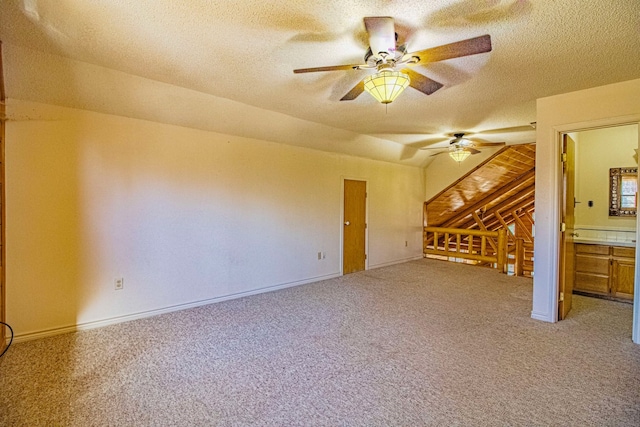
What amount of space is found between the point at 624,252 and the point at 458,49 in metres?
4.01

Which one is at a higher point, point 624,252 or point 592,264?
point 624,252

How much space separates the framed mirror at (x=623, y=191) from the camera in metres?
4.29

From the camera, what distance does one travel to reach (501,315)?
356 centimetres

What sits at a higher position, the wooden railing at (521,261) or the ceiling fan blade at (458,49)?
the ceiling fan blade at (458,49)

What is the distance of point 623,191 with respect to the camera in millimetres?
4371

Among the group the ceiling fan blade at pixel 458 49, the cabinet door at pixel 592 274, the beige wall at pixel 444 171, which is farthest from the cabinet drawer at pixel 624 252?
the ceiling fan blade at pixel 458 49

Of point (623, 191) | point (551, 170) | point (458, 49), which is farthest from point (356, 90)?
point (623, 191)

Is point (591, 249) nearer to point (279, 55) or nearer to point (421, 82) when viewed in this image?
point (421, 82)

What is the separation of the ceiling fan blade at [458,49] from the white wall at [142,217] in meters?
2.88

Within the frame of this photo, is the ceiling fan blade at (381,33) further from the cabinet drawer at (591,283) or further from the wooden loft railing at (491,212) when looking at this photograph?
the wooden loft railing at (491,212)

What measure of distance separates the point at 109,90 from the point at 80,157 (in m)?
0.74

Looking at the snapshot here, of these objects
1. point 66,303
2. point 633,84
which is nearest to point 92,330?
point 66,303

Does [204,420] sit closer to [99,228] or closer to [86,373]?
[86,373]

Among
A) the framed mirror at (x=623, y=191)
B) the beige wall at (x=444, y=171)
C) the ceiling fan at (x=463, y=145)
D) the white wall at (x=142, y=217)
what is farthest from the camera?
the beige wall at (x=444, y=171)
